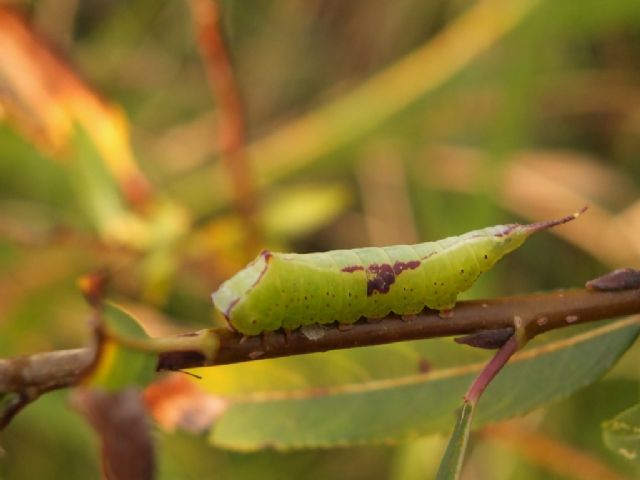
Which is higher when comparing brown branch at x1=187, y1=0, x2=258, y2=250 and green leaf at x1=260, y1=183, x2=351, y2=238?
brown branch at x1=187, y1=0, x2=258, y2=250

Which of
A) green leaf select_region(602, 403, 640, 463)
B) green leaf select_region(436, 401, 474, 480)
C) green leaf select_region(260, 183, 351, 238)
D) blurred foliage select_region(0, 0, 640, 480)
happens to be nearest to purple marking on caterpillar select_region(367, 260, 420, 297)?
green leaf select_region(436, 401, 474, 480)

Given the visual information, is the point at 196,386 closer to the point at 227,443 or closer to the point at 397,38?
the point at 227,443

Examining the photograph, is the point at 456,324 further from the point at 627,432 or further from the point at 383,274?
the point at 627,432

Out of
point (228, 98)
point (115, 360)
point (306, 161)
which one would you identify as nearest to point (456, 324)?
point (115, 360)

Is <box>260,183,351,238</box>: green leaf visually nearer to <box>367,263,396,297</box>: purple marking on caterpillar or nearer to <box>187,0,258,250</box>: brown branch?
<box>187,0,258,250</box>: brown branch

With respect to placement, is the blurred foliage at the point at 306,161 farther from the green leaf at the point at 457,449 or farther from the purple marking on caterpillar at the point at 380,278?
the green leaf at the point at 457,449

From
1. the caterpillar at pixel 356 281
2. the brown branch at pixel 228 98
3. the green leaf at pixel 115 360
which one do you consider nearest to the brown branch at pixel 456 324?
the caterpillar at pixel 356 281
